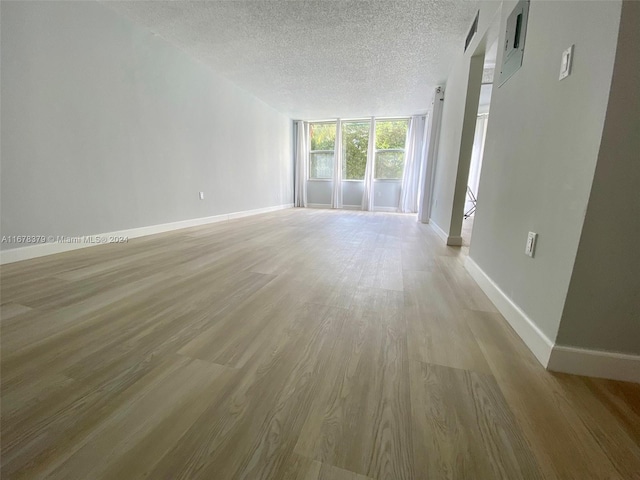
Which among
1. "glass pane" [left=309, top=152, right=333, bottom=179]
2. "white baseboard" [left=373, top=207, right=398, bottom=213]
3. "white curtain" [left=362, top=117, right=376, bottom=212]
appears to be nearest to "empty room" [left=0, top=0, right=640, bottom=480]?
"white curtain" [left=362, top=117, right=376, bottom=212]

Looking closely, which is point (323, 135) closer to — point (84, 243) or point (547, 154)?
point (84, 243)

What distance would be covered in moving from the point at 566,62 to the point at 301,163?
6447 millimetres

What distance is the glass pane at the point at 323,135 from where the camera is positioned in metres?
6.88

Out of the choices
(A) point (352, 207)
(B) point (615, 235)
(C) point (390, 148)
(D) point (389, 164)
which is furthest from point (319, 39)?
(A) point (352, 207)

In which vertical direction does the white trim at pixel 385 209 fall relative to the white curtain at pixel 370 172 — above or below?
below

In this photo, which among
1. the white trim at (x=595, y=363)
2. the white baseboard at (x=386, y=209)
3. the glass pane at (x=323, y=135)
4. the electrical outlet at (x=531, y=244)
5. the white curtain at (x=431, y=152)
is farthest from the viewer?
the glass pane at (x=323, y=135)

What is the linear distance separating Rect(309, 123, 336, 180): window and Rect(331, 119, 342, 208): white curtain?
0.69 feet

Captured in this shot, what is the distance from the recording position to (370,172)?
6605 millimetres

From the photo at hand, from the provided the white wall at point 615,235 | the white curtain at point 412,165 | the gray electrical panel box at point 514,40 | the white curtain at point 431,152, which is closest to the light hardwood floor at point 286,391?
the white wall at point 615,235

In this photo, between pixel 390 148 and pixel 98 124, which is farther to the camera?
pixel 390 148

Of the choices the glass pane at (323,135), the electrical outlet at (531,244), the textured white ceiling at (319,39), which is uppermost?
the textured white ceiling at (319,39)

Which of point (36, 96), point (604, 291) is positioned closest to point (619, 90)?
point (604, 291)

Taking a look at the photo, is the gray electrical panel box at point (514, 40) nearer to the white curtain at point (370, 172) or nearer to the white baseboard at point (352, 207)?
the white curtain at point (370, 172)

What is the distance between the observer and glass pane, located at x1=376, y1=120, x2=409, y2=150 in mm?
6427
